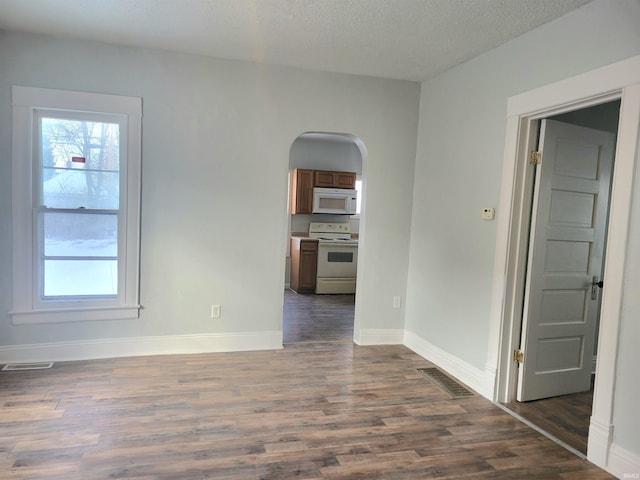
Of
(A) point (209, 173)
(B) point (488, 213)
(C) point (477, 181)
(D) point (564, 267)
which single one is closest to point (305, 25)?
(A) point (209, 173)

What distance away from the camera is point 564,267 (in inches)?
129

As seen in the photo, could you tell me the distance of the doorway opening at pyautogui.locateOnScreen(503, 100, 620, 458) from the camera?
3.12m

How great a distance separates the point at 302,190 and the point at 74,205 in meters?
4.16

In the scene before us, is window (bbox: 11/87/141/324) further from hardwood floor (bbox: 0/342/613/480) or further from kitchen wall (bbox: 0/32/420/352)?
hardwood floor (bbox: 0/342/613/480)

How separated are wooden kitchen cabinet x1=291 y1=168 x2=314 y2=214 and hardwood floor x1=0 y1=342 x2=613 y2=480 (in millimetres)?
3955

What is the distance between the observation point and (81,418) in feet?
8.81

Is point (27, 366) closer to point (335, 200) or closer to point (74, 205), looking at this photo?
point (74, 205)

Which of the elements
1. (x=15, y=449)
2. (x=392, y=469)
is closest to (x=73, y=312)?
(x=15, y=449)

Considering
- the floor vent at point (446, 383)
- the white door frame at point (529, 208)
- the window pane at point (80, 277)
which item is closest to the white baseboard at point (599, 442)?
the white door frame at point (529, 208)

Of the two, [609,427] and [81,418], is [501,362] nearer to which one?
[609,427]

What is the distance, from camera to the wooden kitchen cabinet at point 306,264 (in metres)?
7.07

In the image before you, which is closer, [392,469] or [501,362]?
[392,469]

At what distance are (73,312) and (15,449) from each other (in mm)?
1494

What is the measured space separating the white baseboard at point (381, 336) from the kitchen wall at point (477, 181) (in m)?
0.13
